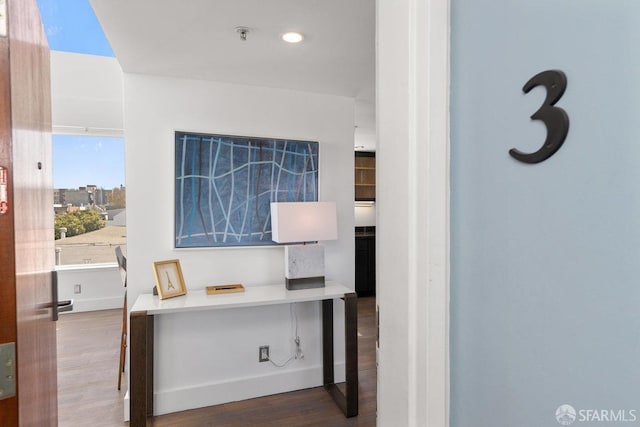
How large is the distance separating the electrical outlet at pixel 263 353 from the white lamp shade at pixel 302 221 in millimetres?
855

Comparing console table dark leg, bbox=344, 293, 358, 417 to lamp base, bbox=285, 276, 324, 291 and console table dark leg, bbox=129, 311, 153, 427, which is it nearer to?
lamp base, bbox=285, 276, 324, 291

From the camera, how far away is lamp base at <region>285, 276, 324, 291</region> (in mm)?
2716

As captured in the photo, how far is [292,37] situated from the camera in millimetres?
2018

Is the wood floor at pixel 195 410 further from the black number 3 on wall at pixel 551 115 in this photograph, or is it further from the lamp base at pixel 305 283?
the black number 3 on wall at pixel 551 115

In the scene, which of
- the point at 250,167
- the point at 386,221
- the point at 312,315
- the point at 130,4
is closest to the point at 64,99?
the point at 250,167

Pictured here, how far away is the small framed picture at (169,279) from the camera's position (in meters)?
2.40

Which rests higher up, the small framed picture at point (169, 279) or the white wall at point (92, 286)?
the small framed picture at point (169, 279)

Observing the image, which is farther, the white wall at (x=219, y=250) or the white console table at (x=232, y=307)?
the white wall at (x=219, y=250)

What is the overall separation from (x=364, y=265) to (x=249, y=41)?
14.1 feet

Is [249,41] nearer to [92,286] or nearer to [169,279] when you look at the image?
[169,279]

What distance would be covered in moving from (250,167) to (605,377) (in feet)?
8.46

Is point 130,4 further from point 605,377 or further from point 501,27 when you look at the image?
point 605,377

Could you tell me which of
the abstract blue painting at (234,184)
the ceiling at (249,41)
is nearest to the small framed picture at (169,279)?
the abstract blue painting at (234,184)

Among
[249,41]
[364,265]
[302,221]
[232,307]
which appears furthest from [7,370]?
[364,265]
